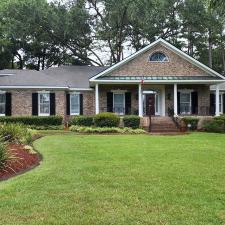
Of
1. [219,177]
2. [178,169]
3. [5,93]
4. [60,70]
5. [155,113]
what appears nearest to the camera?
[219,177]

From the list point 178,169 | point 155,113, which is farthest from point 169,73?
point 178,169

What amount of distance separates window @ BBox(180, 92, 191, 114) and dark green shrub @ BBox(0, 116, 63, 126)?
9650mm

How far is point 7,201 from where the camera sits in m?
7.84

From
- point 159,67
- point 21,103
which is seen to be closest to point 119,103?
point 159,67

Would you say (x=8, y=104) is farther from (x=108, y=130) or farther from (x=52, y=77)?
(x=108, y=130)

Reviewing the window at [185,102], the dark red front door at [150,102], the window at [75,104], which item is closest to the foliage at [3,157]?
the window at [75,104]

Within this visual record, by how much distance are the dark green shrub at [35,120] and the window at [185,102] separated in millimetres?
9650

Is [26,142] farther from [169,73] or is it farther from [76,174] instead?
[169,73]

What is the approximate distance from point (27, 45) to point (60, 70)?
1399 centimetres

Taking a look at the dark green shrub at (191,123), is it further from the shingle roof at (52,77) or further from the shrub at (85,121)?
the shingle roof at (52,77)

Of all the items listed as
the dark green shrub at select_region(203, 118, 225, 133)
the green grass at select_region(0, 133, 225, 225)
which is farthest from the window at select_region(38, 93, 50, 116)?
the green grass at select_region(0, 133, 225, 225)

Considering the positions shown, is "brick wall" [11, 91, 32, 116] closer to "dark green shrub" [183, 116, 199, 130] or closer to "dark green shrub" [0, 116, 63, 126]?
"dark green shrub" [0, 116, 63, 126]

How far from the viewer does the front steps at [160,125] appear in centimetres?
2902

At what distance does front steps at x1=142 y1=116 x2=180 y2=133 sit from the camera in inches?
1143
